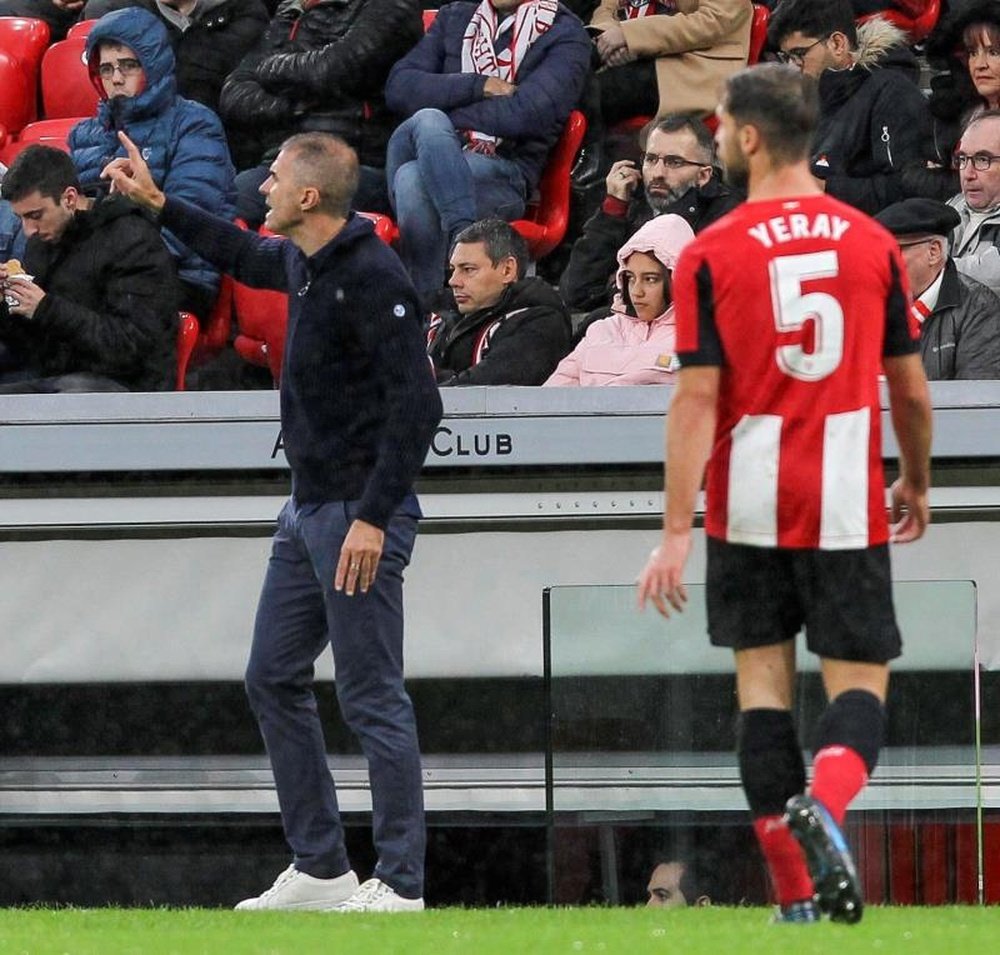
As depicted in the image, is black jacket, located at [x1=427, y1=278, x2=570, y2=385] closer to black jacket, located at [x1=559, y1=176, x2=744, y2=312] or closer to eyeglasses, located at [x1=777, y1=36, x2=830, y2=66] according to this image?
black jacket, located at [x1=559, y1=176, x2=744, y2=312]

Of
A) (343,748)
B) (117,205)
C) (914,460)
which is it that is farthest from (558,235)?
(914,460)

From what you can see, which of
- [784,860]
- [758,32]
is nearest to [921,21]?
[758,32]

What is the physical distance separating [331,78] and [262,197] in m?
0.57

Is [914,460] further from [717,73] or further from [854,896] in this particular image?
[717,73]

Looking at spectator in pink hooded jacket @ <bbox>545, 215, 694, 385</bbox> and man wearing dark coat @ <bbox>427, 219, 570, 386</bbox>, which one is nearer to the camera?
spectator in pink hooded jacket @ <bbox>545, 215, 694, 385</bbox>

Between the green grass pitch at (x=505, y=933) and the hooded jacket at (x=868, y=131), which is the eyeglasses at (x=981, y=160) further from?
the green grass pitch at (x=505, y=933)

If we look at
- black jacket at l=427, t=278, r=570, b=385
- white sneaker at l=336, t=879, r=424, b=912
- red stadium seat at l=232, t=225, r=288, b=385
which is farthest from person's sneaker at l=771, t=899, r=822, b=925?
red stadium seat at l=232, t=225, r=288, b=385

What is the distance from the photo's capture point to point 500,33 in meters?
8.70

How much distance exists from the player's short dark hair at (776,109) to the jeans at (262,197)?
4.57 m

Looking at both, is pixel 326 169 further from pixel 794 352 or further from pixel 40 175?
pixel 40 175

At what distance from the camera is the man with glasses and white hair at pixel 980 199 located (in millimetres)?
7520

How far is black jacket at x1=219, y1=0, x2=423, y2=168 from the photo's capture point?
8.79 metres

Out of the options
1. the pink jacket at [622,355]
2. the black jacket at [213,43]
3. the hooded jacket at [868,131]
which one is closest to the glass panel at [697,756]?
the pink jacket at [622,355]

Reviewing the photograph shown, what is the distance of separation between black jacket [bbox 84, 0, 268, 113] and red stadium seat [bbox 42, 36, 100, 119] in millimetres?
587
